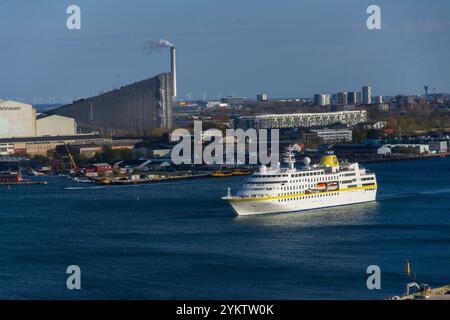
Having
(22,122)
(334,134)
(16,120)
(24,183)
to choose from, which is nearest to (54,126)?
(22,122)

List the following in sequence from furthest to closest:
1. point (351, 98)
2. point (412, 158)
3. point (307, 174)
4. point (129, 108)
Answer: point (351, 98), point (129, 108), point (412, 158), point (307, 174)

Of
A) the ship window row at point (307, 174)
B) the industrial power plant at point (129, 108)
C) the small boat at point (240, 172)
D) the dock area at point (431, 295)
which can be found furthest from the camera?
the industrial power plant at point (129, 108)

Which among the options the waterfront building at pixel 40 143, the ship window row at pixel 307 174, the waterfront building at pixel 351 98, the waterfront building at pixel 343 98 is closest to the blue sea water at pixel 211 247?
the ship window row at pixel 307 174

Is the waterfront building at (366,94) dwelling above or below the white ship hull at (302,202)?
above

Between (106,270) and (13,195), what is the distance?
705 cm

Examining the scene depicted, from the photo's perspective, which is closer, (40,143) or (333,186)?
(333,186)

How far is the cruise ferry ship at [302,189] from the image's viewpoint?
33.4 ft

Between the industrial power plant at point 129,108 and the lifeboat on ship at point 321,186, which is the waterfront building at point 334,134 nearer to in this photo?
the industrial power plant at point 129,108

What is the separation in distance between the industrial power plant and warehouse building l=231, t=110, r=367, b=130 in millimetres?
2075

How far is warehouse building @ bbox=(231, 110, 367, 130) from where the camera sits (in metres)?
27.7

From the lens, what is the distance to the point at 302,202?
1066 cm

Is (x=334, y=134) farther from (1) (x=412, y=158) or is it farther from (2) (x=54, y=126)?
(2) (x=54, y=126)

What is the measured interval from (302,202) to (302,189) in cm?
14

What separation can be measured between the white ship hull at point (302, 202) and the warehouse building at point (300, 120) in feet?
50.6
